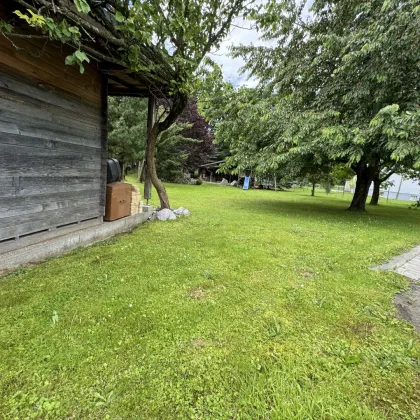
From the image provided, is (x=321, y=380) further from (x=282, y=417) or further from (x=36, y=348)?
(x=36, y=348)

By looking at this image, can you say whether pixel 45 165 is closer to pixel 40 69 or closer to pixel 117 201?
pixel 40 69

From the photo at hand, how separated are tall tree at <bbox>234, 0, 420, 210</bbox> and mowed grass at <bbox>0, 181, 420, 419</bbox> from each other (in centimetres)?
354

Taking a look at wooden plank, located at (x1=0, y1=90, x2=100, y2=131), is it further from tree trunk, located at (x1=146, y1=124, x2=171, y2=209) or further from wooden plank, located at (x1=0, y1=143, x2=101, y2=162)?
tree trunk, located at (x1=146, y1=124, x2=171, y2=209)

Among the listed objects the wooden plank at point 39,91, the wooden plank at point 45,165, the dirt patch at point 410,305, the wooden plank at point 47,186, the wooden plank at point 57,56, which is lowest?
the dirt patch at point 410,305

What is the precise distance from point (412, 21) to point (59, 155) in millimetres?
6940

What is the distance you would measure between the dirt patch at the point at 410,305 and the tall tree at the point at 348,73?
10.5 feet

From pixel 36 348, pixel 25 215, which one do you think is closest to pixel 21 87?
pixel 25 215

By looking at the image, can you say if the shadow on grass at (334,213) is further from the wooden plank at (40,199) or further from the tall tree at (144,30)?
the wooden plank at (40,199)

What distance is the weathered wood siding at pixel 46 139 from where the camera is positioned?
244cm

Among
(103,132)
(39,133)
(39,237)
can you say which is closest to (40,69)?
(39,133)

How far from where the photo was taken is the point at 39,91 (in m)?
2.71

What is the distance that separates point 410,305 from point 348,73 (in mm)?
5878

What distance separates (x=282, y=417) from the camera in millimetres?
1161

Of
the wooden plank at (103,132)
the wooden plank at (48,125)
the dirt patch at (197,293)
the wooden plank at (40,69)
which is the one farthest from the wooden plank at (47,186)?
the dirt patch at (197,293)
